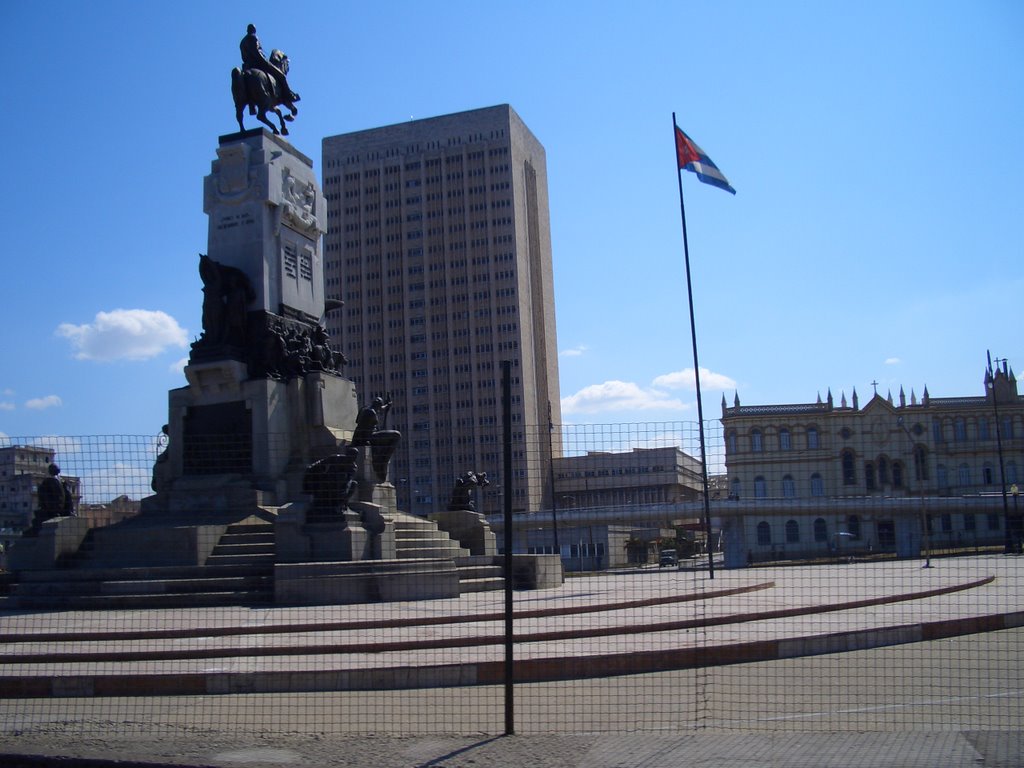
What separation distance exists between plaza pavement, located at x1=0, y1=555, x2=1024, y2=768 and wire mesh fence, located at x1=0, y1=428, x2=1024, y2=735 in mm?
40

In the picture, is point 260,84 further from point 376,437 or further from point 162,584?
point 162,584

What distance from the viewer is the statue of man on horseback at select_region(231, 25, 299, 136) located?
2394 cm

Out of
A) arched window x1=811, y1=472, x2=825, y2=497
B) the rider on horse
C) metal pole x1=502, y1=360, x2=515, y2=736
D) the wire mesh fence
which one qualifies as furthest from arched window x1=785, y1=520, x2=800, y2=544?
metal pole x1=502, y1=360, x2=515, y2=736

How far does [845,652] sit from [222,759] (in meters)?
7.69

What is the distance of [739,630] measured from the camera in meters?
12.6

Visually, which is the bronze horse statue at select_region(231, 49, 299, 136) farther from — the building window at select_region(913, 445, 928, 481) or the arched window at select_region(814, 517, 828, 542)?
the arched window at select_region(814, 517, 828, 542)

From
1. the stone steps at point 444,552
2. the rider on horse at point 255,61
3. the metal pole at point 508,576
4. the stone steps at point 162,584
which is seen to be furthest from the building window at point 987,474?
the metal pole at point 508,576

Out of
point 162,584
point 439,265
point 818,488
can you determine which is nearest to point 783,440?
point 818,488

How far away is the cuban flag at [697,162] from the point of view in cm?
2914

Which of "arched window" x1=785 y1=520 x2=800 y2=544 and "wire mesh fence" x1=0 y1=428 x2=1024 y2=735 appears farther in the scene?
"arched window" x1=785 y1=520 x2=800 y2=544

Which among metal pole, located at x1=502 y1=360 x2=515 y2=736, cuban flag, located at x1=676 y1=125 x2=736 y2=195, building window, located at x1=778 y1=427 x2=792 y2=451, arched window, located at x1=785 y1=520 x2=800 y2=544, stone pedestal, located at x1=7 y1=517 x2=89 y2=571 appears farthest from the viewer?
building window, located at x1=778 y1=427 x2=792 y2=451

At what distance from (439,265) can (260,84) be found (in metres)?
96.2

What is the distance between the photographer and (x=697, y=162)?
29.2 metres

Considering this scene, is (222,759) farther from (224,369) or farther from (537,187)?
(537,187)
